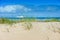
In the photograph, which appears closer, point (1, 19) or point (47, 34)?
point (47, 34)

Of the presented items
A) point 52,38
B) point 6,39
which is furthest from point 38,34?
point 6,39

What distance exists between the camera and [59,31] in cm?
390

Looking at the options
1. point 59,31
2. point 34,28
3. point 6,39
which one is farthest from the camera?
point 34,28

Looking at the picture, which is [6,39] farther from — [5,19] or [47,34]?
[5,19]

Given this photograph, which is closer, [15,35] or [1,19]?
[15,35]

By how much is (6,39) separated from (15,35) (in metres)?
0.32

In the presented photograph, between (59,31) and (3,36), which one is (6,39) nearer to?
(3,36)

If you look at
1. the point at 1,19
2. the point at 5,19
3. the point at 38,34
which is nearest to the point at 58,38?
the point at 38,34

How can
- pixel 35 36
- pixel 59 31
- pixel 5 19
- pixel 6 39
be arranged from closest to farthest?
1. pixel 6 39
2. pixel 35 36
3. pixel 59 31
4. pixel 5 19

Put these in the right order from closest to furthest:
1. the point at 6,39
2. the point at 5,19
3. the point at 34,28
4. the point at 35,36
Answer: the point at 6,39 < the point at 35,36 < the point at 34,28 < the point at 5,19

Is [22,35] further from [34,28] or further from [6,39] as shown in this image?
[34,28]

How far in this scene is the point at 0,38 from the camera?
129 inches

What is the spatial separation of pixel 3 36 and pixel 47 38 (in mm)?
884

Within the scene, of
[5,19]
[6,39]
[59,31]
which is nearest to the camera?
[6,39]
